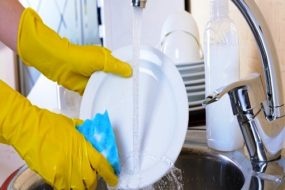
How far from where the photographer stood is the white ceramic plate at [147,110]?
26.7 inches

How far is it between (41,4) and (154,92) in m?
1.49

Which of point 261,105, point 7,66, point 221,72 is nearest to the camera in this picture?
point 261,105

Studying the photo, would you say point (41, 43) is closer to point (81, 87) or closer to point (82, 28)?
point (81, 87)

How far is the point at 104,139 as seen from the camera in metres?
0.66

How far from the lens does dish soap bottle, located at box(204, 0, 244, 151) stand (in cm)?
80

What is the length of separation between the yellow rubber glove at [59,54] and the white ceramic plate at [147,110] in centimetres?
3

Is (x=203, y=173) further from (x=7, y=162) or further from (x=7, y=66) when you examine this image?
(x=7, y=66)

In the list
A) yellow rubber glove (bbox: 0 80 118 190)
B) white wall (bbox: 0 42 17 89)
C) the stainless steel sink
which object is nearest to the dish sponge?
yellow rubber glove (bbox: 0 80 118 190)

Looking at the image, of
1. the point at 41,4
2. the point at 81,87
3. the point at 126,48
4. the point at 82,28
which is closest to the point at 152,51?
the point at 126,48

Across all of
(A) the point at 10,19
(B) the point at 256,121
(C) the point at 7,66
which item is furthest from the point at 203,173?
(C) the point at 7,66

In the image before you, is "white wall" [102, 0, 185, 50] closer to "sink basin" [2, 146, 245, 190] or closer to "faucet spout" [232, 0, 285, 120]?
"sink basin" [2, 146, 245, 190]

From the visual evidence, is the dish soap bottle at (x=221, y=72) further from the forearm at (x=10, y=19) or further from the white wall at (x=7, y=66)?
the white wall at (x=7, y=66)

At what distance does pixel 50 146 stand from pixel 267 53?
343 mm

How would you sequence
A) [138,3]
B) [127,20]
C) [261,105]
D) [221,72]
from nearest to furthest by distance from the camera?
[138,3] → [261,105] → [221,72] → [127,20]
